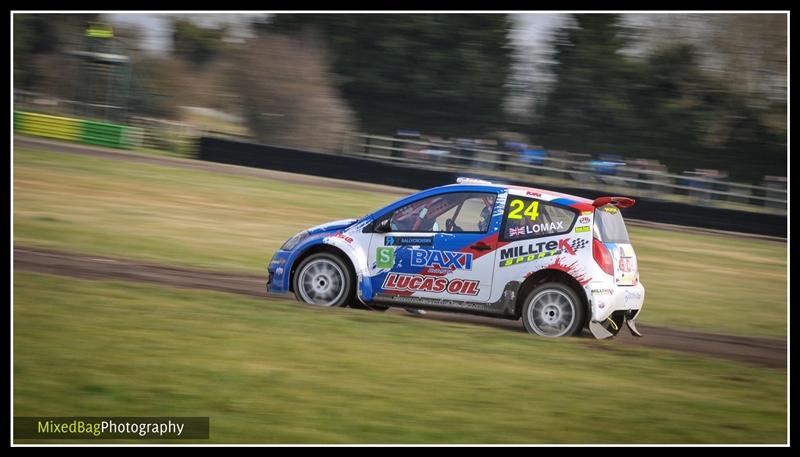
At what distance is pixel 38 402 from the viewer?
666cm

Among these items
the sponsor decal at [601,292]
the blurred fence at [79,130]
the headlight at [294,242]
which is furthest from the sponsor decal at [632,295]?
the blurred fence at [79,130]

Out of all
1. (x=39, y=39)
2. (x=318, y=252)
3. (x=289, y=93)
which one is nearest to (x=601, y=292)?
(x=318, y=252)

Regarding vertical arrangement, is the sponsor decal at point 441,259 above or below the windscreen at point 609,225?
below

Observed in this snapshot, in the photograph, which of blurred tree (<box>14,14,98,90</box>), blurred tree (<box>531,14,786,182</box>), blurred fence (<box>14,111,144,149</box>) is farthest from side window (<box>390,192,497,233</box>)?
blurred tree (<box>14,14,98,90</box>)

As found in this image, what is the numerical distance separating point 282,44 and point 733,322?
87.6 ft

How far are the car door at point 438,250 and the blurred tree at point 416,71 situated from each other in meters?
28.8

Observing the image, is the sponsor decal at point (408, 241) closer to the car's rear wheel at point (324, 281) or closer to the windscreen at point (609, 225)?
the car's rear wheel at point (324, 281)

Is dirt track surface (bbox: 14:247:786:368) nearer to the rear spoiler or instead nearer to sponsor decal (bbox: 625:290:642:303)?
sponsor decal (bbox: 625:290:642:303)

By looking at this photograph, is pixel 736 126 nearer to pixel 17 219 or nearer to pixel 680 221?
pixel 680 221

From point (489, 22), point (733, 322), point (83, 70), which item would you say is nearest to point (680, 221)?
point (733, 322)

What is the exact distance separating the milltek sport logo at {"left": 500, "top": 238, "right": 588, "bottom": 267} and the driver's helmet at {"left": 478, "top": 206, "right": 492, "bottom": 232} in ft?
0.96

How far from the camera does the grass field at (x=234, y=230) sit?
1334 cm

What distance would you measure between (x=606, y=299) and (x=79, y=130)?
78.3 ft

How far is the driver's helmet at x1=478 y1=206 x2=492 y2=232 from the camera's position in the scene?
9.46m
